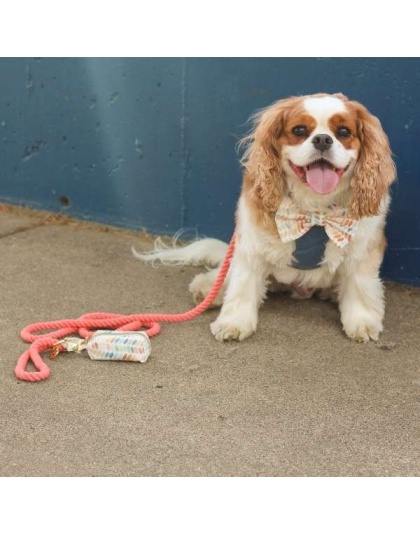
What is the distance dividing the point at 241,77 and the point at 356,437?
2.62 m

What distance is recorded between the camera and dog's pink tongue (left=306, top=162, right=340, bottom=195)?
3.27m

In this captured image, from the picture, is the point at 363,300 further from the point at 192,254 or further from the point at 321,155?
the point at 192,254

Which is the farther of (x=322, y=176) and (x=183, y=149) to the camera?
(x=183, y=149)

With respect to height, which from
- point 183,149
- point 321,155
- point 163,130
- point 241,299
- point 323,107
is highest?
point 323,107

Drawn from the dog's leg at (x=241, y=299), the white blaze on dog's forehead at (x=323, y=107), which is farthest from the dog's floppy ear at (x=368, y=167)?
the dog's leg at (x=241, y=299)

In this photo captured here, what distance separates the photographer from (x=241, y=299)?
3660 millimetres

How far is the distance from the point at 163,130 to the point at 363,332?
2.17 metres

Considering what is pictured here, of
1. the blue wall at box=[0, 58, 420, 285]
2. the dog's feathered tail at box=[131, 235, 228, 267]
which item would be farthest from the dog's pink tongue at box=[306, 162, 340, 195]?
the dog's feathered tail at box=[131, 235, 228, 267]

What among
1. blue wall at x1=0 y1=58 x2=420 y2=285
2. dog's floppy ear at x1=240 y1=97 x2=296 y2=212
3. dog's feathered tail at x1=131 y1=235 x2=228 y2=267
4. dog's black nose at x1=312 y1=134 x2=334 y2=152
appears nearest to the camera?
dog's black nose at x1=312 y1=134 x2=334 y2=152

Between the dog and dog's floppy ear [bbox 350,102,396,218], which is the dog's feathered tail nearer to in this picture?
the dog

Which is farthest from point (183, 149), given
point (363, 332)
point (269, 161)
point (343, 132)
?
point (363, 332)

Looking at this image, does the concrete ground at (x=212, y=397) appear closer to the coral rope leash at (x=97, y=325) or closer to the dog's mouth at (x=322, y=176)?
the coral rope leash at (x=97, y=325)

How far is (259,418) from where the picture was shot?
2.87 metres

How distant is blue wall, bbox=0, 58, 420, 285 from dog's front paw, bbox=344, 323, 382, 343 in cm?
89
